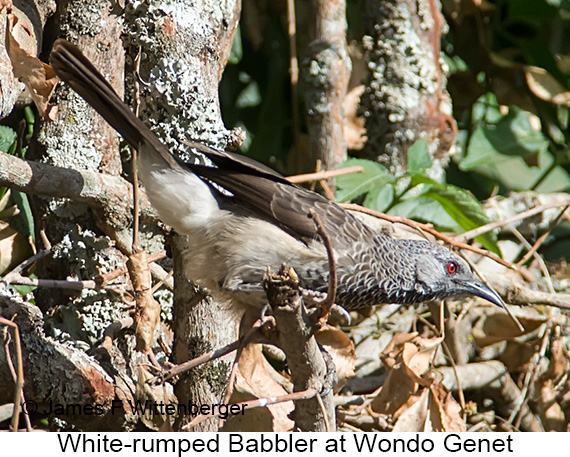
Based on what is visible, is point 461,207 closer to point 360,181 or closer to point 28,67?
point 360,181

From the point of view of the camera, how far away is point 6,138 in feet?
10.6

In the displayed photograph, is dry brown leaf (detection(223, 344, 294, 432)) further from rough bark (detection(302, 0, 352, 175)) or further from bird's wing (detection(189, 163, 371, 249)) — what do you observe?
rough bark (detection(302, 0, 352, 175))

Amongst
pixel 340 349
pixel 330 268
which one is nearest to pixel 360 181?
pixel 340 349

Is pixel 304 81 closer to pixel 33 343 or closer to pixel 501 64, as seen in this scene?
pixel 501 64

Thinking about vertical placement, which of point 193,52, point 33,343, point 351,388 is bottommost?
point 351,388

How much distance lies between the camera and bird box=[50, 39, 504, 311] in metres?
2.88

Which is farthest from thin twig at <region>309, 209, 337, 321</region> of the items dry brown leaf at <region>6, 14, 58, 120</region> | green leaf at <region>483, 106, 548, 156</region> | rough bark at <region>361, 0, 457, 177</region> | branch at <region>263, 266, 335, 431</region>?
green leaf at <region>483, 106, 548, 156</region>

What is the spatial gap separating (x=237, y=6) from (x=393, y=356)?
64.1 inches

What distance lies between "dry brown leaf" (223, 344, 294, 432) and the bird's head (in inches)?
29.4

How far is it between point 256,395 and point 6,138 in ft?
4.96

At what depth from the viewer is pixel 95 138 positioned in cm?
301

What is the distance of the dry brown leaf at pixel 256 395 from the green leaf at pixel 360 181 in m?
0.95

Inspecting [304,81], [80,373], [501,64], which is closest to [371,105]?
[304,81]

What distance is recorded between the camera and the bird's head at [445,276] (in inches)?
125
